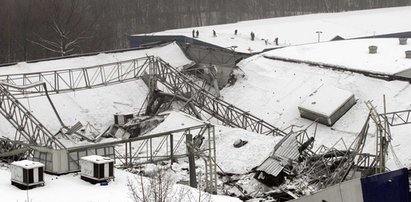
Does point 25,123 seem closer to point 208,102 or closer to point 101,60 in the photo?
point 208,102

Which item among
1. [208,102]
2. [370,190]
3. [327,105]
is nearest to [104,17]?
[208,102]

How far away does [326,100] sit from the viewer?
3741 cm

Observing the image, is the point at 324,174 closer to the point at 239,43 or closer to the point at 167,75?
the point at 167,75

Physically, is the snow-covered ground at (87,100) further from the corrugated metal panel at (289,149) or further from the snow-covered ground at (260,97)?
the corrugated metal panel at (289,149)

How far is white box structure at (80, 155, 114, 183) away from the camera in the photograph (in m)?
20.0

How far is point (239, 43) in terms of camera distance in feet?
181

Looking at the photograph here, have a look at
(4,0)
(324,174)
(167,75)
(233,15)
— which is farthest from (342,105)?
(233,15)

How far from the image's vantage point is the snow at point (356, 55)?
1588 inches

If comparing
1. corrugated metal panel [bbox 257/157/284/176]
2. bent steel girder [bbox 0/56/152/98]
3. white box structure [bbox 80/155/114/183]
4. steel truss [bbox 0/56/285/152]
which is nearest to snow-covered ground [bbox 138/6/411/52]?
bent steel girder [bbox 0/56/152/98]

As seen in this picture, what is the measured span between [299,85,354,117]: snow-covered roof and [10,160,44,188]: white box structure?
20214 mm

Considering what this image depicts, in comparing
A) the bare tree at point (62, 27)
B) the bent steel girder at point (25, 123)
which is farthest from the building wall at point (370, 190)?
the bare tree at point (62, 27)

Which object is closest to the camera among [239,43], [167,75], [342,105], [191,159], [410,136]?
[191,159]

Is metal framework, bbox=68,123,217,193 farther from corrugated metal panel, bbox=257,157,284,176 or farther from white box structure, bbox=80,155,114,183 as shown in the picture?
corrugated metal panel, bbox=257,157,284,176

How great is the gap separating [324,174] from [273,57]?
1785 cm
